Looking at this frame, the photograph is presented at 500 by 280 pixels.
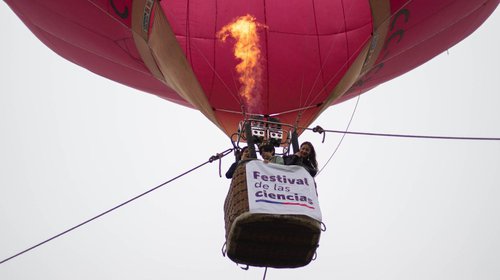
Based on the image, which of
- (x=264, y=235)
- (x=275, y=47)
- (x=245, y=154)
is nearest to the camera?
(x=264, y=235)

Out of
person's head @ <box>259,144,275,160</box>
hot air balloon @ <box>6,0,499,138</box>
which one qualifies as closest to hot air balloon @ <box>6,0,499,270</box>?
hot air balloon @ <box>6,0,499,138</box>

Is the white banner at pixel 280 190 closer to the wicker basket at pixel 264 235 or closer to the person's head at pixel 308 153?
the wicker basket at pixel 264 235

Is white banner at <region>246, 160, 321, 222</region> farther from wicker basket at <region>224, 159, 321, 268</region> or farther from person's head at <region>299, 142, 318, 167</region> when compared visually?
person's head at <region>299, 142, 318, 167</region>

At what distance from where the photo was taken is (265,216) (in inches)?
225

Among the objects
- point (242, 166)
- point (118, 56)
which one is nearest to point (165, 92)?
point (118, 56)

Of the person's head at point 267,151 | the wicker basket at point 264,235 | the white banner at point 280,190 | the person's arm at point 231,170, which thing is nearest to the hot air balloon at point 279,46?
the person's head at point 267,151

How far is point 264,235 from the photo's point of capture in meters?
5.84

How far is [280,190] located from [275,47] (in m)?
2.03

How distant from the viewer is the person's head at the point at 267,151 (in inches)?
249

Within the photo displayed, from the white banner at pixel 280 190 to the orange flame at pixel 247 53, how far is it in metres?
1.65

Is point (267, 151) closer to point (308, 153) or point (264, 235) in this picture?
point (308, 153)

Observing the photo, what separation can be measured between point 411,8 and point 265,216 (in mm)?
2406

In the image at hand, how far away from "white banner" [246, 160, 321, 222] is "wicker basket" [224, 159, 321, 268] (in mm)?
41

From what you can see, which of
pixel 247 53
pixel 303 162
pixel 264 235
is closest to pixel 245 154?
pixel 303 162
